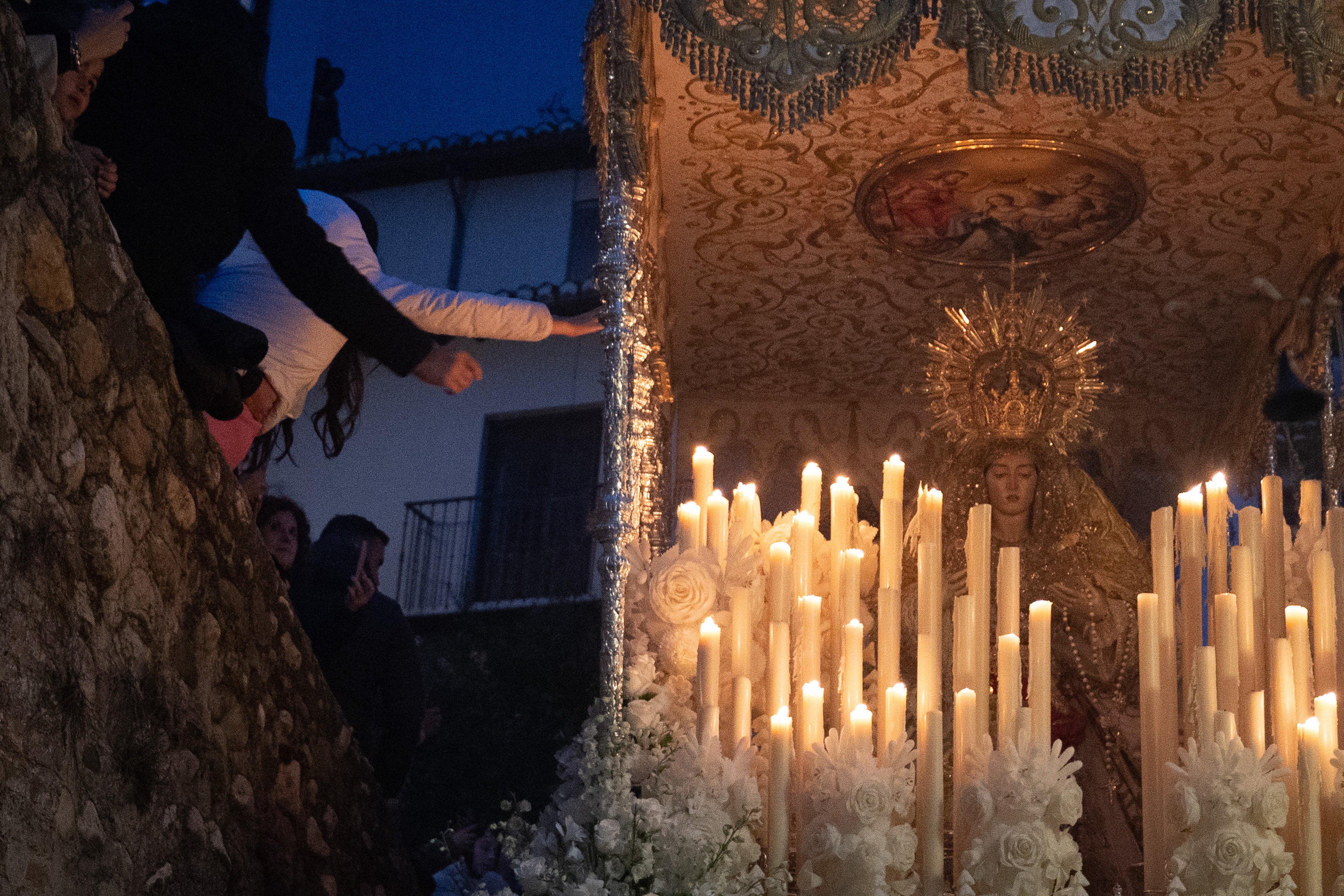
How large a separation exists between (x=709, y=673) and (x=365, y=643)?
142 centimetres

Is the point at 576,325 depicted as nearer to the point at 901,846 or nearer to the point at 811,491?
the point at 811,491

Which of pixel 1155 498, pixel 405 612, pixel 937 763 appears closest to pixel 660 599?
pixel 937 763

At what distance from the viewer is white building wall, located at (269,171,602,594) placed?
4406mm

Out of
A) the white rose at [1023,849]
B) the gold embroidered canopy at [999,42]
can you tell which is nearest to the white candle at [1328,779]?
the white rose at [1023,849]

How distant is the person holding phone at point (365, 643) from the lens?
414 centimetres

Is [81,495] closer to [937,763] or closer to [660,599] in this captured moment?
[660,599]

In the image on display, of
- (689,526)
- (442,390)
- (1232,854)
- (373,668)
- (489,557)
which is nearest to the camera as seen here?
(1232,854)

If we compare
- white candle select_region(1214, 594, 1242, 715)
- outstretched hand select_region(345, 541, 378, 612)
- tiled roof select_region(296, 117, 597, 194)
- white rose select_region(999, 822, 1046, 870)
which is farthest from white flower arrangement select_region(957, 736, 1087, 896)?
tiled roof select_region(296, 117, 597, 194)

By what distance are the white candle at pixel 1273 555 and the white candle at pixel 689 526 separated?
1.33m

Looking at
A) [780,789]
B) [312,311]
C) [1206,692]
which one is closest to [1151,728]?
[1206,692]

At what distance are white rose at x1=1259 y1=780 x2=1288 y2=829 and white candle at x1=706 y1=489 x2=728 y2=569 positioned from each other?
1318 mm

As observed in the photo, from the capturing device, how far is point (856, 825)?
2994 millimetres

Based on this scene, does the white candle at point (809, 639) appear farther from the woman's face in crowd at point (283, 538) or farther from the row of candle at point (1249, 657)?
the woman's face in crowd at point (283, 538)

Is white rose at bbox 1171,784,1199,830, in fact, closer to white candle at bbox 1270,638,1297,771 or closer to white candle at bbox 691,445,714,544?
white candle at bbox 1270,638,1297,771
